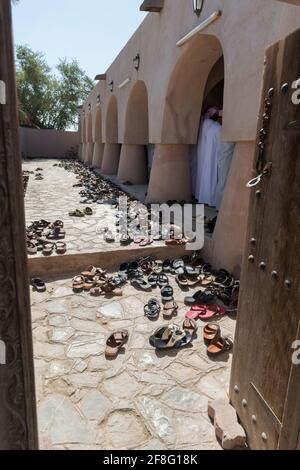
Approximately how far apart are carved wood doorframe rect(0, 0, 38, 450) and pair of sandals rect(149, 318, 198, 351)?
1.87 metres

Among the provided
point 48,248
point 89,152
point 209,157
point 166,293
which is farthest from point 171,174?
point 89,152

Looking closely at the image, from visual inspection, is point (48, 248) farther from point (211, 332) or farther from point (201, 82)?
point (201, 82)

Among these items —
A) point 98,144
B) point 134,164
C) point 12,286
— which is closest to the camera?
point 12,286

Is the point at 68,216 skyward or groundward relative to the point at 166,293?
skyward

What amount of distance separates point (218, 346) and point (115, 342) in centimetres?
107

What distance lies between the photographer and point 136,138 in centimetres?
1192

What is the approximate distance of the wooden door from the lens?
66.1 inches

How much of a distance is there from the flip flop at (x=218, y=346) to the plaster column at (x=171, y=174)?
548 cm

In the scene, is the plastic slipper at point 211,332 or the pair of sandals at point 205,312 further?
the pair of sandals at point 205,312

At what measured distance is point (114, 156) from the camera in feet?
53.9

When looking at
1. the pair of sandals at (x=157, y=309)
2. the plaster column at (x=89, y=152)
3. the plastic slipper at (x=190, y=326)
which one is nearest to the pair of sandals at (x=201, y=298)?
the pair of sandals at (x=157, y=309)

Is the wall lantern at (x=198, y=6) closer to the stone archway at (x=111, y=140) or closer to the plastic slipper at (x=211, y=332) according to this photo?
the plastic slipper at (x=211, y=332)

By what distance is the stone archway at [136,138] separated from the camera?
1103cm

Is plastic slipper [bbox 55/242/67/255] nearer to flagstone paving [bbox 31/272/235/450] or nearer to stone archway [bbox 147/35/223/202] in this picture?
flagstone paving [bbox 31/272/235/450]
